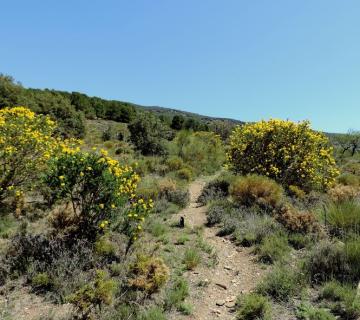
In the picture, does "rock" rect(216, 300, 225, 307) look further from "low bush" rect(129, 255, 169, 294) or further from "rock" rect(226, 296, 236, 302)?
"low bush" rect(129, 255, 169, 294)

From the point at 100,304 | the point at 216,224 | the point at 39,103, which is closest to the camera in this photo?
the point at 100,304

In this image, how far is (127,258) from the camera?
6.00 meters

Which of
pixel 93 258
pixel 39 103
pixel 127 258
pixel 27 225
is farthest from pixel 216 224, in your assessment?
pixel 39 103

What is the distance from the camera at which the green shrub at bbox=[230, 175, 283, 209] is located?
919cm

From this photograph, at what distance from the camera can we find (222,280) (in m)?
5.83

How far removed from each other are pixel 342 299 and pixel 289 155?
692cm

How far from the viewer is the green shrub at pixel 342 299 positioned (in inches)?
176

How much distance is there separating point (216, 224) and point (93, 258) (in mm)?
3589

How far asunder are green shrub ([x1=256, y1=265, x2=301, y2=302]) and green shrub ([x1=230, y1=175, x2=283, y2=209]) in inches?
147

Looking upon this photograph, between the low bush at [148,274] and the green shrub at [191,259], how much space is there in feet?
1.74

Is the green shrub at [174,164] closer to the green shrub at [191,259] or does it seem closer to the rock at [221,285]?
the green shrub at [191,259]

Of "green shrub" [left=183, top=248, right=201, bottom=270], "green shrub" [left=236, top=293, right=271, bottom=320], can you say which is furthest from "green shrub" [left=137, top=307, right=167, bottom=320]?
"green shrub" [left=183, top=248, right=201, bottom=270]

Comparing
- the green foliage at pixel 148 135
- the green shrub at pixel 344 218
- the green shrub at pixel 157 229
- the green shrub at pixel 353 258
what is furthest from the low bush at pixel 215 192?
the green foliage at pixel 148 135

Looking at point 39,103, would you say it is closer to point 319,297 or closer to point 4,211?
point 4,211
